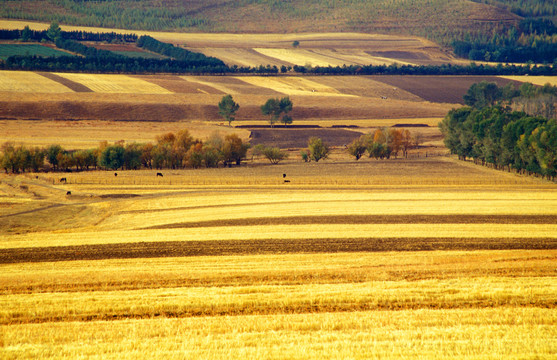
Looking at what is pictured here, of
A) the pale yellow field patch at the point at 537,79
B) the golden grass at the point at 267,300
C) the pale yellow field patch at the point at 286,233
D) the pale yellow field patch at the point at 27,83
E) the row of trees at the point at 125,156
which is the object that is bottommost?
the row of trees at the point at 125,156

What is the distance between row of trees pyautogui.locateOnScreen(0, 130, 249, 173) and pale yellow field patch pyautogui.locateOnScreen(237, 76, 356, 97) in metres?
71.5

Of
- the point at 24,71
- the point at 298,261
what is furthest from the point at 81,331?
the point at 24,71

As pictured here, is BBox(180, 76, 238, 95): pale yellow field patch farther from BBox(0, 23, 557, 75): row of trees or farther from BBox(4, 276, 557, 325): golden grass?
BBox(4, 276, 557, 325): golden grass

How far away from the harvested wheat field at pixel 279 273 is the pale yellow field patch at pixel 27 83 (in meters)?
83.4

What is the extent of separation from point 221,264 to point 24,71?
483ft

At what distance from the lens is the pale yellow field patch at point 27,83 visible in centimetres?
14246

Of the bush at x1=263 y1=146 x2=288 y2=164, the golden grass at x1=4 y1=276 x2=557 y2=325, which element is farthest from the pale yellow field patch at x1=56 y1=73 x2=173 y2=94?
the golden grass at x1=4 y1=276 x2=557 y2=325

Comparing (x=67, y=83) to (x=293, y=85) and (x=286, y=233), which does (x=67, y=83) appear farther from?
(x=286, y=233)

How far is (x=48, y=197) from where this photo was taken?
63.2 meters

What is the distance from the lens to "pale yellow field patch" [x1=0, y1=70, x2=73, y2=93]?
142462 mm

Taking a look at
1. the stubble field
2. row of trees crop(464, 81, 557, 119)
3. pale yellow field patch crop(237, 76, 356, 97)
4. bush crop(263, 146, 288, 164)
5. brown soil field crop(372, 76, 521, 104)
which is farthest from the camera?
brown soil field crop(372, 76, 521, 104)

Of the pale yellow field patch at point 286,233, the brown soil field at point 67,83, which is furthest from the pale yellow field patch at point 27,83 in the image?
the pale yellow field patch at point 286,233

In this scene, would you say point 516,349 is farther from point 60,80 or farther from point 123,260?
point 60,80

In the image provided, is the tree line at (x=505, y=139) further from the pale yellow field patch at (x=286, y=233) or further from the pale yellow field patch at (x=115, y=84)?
the pale yellow field patch at (x=115, y=84)
